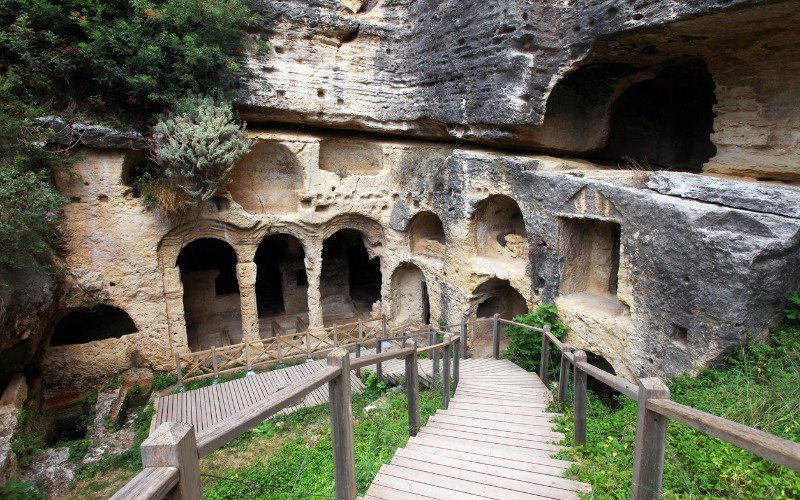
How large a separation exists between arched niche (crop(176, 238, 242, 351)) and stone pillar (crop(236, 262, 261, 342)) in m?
1.55

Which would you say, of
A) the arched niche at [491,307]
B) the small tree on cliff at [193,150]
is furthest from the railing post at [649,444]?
the small tree on cliff at [193,150]

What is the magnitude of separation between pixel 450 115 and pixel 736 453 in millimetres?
9061

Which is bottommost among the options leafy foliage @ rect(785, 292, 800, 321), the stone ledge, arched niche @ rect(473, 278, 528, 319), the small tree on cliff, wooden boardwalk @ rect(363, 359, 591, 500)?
arched niche @ rect(473, 278, 528, 319)

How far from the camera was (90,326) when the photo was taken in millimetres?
13219

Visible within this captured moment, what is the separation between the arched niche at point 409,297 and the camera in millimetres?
14672

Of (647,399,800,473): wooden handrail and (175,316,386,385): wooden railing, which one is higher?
(647,399,800,473): wooden handrail

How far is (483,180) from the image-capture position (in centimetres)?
1070

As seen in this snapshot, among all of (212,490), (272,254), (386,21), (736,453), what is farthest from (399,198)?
(736,453)

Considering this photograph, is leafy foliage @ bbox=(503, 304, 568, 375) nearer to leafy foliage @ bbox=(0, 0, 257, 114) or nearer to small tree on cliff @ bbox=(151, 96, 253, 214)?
small tree on cliff @ bbox=(151, 96, 253, 214)

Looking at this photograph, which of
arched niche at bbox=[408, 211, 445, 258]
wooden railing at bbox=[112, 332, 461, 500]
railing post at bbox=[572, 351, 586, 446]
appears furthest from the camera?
arched niche at bbox=[408, 211, 445, 258]

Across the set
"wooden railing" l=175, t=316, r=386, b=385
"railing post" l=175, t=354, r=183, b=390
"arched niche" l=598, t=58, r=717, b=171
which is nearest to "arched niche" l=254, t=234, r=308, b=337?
"wooden railing" l=175, t=316, r=386, b=385

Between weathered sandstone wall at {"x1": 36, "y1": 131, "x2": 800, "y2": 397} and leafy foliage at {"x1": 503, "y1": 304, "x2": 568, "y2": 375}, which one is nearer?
weathered sandstone wall at {"x1": 36, "y1": 131, "x2": 800, "y2": 397}

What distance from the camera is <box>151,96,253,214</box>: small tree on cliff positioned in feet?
31.7

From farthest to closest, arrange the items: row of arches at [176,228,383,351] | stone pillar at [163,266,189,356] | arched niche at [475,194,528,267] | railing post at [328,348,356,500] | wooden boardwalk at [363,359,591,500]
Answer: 1. row of arches at [176,228,383,351]
2. stone pillar at [163,266,189,356]
3. arched niche at [475,194,528,267]
4. wooden boardwalk at [363,359,591,500]
5. railing post at [328,348,356,500]
